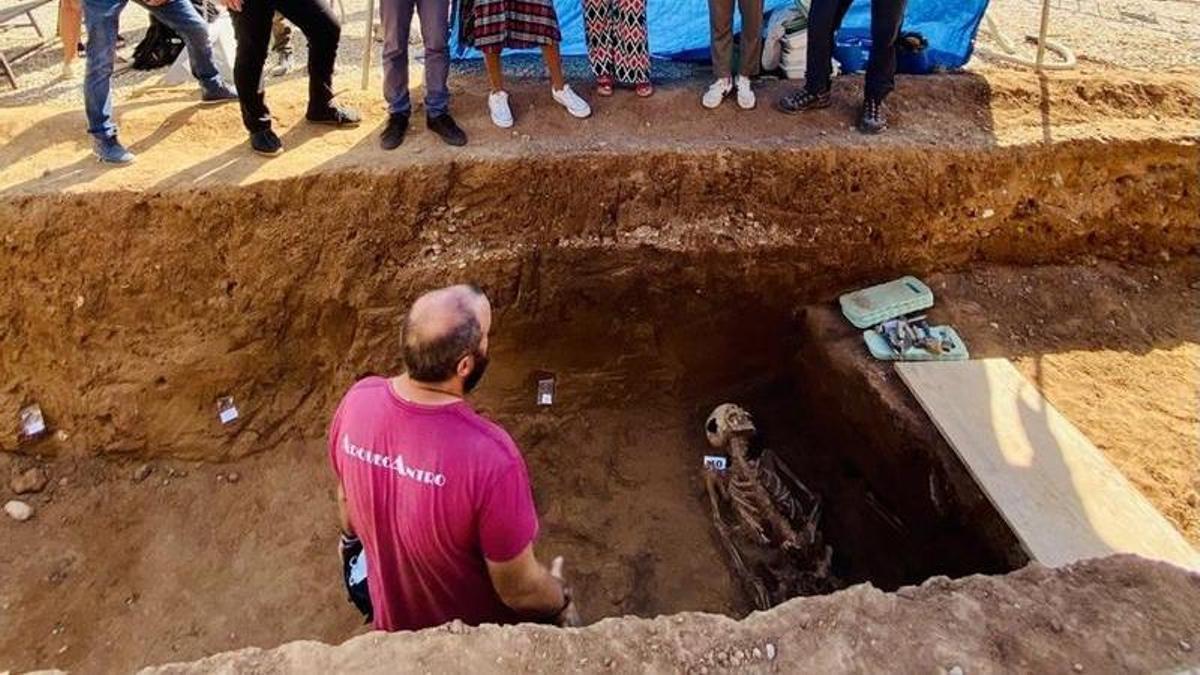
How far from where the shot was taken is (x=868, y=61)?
489 cm

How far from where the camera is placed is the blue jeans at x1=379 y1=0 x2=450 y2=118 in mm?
4473

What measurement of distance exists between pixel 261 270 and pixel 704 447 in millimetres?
2873

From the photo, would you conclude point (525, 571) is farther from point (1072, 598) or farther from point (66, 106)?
point (66, 106)

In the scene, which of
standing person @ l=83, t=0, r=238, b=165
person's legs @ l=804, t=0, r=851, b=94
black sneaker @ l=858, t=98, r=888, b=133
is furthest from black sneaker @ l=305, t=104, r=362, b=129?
black sneaker @ l=858, t=98, r=888, b=133

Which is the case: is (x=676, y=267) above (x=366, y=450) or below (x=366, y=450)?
below

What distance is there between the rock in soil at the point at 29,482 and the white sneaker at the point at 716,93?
4.54m

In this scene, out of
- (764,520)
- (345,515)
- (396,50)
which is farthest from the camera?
(396,50)

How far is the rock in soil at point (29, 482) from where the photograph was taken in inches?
177

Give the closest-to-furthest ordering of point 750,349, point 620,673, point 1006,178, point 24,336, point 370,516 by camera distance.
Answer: point 620,673 < point 370,516 < point 24,336 < point 1006,178 < point 750,349

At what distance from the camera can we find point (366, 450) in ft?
7.38

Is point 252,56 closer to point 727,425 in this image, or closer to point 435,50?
point 435,50

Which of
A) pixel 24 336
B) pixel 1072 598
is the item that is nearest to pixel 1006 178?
pixel 1072 598

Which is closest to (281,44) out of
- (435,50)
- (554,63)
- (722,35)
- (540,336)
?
(435,50)

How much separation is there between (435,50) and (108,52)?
181 cm
